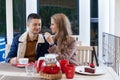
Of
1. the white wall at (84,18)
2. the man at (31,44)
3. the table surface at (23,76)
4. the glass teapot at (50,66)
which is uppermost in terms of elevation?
the white wall at (84,18)

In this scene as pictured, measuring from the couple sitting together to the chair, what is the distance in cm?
38

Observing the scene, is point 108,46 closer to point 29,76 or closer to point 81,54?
point 81,54

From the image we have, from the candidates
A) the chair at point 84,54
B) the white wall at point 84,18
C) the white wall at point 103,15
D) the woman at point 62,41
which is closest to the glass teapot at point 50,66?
the woman at point 62,41

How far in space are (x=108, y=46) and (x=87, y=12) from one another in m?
0.69

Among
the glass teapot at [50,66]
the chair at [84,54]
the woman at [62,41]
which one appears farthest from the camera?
the chair at [84,54]

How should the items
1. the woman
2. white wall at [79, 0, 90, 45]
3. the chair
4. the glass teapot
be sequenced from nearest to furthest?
the glass teapot < the woman < the chair < white wall at [79, 0, 90, 45]

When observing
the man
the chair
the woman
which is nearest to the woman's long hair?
the woman

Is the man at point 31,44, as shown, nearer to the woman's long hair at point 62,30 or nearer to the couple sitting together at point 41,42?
the couple sitting together at point 41,42

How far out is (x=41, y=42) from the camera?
2.70m

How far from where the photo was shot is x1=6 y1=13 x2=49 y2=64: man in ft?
8.66

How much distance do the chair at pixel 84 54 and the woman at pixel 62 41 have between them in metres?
0.38

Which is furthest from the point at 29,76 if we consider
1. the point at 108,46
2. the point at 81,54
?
the point at 108,46

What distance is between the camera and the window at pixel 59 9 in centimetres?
421

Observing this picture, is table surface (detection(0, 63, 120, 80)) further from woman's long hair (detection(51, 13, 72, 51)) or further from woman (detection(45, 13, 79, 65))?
woman's long hair (detection(51, 13, 72, 51))
